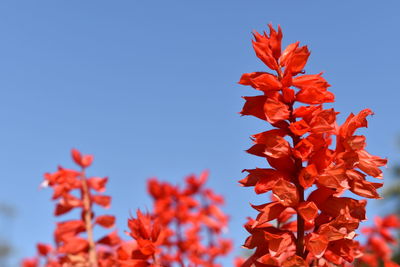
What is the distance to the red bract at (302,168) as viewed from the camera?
4.57 feet

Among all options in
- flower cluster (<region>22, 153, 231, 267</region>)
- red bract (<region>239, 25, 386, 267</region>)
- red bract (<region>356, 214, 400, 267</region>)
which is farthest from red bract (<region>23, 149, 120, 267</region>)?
red bract (<region>356, 214, 400, 267</region>)

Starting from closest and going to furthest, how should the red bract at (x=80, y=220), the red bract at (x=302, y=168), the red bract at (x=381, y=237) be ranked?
the red bract at (x=302, y=168)
the red bract at (x=80, y=220)
the red bract at (x=381, y=237)

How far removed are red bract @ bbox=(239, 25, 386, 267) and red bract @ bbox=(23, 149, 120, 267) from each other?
3.44 feet

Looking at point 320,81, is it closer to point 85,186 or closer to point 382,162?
point 382,162

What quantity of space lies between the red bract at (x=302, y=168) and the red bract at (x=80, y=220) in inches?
41.3

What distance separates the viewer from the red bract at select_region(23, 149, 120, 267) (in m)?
2.40

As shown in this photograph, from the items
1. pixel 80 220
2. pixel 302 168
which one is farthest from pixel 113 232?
pixel 302 168

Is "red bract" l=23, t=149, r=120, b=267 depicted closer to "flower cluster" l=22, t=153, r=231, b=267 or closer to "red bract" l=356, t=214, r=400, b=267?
"flower cluster" l=22, t=153, r=231, b=267

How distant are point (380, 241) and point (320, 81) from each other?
252 cm

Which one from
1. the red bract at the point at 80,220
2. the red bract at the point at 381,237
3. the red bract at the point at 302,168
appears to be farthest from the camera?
the red bract at the point at 381,237

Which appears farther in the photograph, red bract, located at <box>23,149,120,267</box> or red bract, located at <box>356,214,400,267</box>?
red bract, located at <box>356,214,400,267</box>

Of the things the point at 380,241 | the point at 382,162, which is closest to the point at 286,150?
the point at 382,162

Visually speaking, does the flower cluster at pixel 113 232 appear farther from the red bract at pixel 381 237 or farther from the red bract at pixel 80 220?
the red bract at pixel 381 237

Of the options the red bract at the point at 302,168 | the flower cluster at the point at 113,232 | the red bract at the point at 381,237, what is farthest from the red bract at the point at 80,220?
the red bract at the point at 381,237
